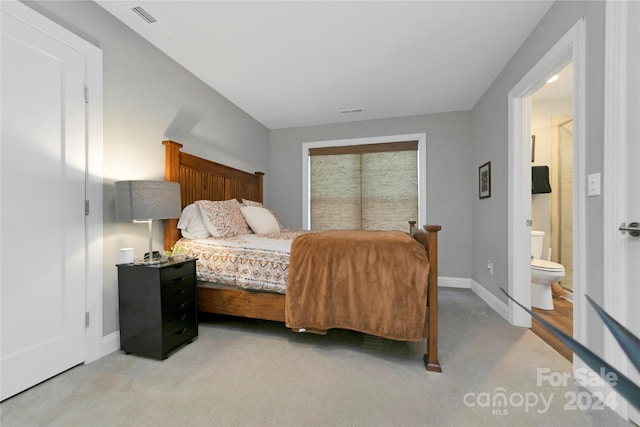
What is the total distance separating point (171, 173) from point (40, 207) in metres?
1.00

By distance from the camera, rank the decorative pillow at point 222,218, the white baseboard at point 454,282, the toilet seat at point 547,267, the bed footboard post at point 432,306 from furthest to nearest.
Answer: the white baseboard at point 454,282 < the toilet seat at point 547,267 < the decorative pillow at point 222,218 < the bed footboard post at point 432,306

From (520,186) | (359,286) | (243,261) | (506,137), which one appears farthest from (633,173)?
(243,261)

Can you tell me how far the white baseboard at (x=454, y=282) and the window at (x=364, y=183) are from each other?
2.85ft

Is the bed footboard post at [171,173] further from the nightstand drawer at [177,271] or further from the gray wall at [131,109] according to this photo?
the nightstand drawer at [177,271]

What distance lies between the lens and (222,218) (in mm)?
2799

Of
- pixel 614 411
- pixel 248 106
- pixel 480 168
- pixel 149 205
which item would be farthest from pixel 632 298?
pixel 248 106

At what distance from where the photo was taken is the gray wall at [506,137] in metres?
1.63

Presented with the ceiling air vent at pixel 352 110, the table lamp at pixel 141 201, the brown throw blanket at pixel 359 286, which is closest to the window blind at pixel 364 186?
the ceiling air vent at pixel 352 110

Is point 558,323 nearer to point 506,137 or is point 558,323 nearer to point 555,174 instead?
point 506,137

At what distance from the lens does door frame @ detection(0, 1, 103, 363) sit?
197 centimetres

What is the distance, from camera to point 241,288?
2.38 metres

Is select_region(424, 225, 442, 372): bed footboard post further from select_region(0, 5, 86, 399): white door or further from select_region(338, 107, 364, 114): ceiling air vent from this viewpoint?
select_region(338, 107, 364, 114): ceiling air vent

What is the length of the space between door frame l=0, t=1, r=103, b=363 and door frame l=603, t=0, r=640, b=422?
315 cm

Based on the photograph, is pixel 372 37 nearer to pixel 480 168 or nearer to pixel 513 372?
pixel 480 168
